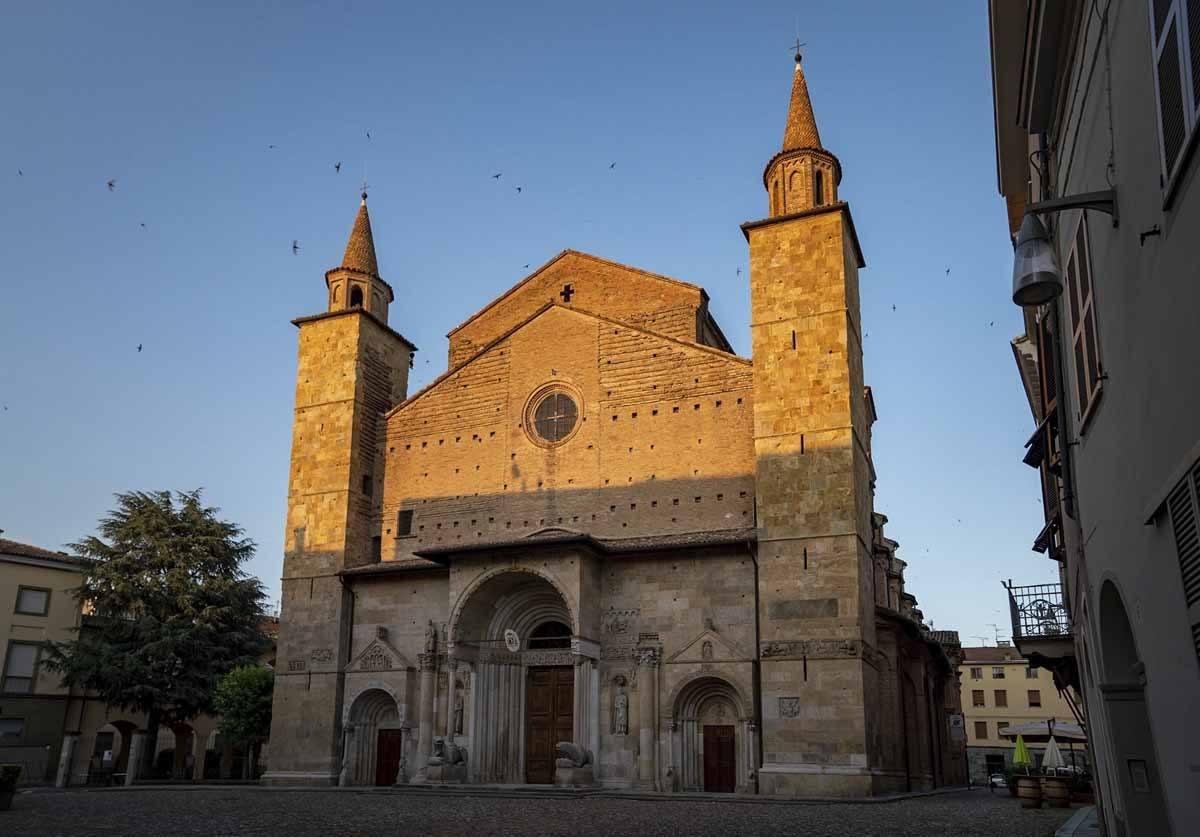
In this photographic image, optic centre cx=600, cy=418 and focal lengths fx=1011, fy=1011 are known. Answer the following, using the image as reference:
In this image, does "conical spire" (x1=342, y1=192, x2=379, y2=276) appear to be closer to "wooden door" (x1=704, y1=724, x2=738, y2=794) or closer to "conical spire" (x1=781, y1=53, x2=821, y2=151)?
"conical spire" (x1=781, y1=53, x2=821, y2=151)

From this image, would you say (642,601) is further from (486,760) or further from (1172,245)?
(1172,245)

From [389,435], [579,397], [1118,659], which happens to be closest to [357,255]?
[389,435]

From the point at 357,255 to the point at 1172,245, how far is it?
93.8 ft

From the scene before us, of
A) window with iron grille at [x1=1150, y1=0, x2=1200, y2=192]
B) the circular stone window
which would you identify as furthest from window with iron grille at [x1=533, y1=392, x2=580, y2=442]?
window with iron grille at [x1=1150, y1=0, x2=1200, y2=192]

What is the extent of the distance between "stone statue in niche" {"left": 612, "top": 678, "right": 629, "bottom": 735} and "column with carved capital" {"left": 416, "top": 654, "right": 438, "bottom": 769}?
15.1ft

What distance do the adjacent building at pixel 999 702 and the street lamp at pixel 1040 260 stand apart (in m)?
60.9

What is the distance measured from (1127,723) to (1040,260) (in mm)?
3755

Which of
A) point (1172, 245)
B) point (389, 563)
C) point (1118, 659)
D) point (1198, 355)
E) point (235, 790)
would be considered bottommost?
point (235, 790)

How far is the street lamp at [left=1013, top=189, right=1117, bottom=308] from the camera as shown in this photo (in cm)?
577

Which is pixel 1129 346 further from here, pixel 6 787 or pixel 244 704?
pixel 244 704

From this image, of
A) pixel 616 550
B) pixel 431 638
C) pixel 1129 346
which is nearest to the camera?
pixel 1129 346

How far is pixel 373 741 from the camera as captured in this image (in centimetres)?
2581

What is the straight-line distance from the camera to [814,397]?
75.4ft

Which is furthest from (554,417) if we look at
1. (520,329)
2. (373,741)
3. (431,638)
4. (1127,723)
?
(1127,723)
